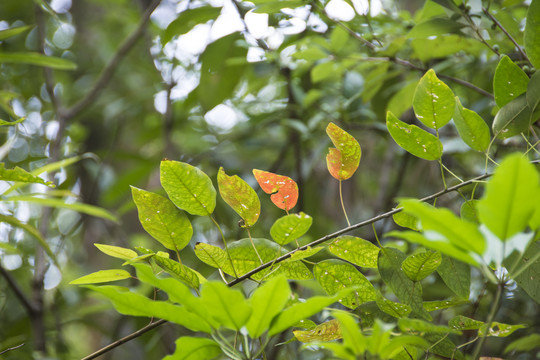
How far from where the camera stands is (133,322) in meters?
1.30

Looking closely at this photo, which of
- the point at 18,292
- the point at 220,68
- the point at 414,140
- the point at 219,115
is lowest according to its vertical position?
the point at 219,115

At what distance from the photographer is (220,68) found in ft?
3.51

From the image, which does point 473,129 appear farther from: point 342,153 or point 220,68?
point 220,68

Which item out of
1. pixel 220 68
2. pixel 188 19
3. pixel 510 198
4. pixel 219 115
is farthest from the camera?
pixel 219 115

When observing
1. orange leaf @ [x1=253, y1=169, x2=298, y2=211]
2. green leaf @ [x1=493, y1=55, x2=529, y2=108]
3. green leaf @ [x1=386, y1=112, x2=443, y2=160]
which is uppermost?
green leaf @ [x1=493, y1=55, x2=529, y2=108]

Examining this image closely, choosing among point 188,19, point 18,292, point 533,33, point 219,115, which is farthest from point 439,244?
point 219,115

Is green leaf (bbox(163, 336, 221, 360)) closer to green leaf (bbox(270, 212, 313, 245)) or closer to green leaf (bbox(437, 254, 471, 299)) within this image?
green leaf (bbox(270, 212, 313, 245))

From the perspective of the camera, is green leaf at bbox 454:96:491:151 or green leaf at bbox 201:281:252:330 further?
green leaf at bbox 454:96:491:151

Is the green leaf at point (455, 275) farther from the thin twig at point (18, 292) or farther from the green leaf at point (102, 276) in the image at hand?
the thin twig at point (18, 292)

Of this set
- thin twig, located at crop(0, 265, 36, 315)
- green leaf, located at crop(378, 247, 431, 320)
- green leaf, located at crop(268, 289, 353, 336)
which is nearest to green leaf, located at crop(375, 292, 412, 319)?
green leaf, located at crop(378, 247, 431, 320)

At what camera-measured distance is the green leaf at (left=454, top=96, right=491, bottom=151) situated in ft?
1.44

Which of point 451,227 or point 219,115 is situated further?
point 219,115

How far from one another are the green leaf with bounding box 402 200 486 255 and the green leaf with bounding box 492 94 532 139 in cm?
23

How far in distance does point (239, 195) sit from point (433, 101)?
207mm
